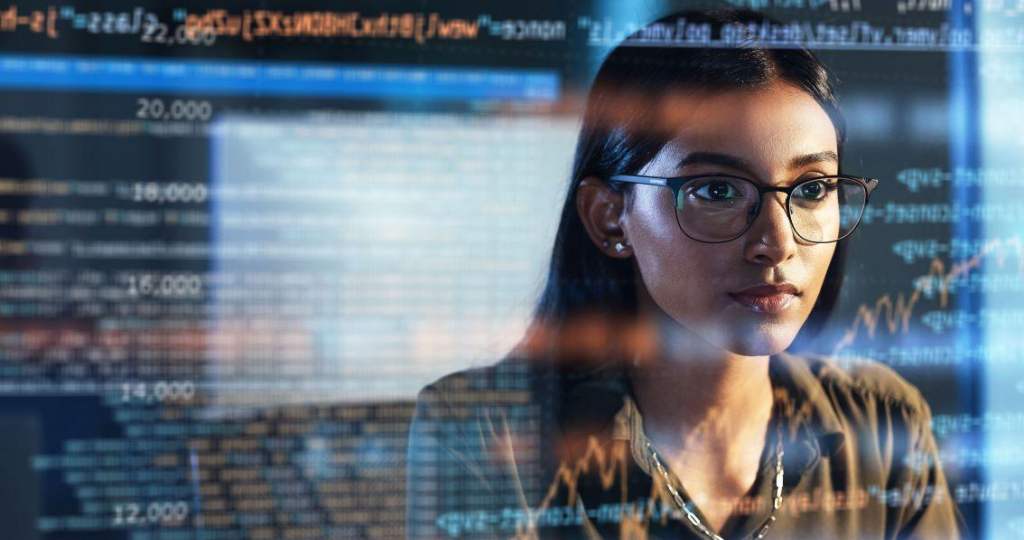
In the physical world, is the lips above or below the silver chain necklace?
above

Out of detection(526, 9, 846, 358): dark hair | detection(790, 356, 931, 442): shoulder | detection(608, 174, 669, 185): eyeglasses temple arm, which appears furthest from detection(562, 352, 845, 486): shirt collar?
detection(608, 174, 669, 185): eyeglasses temple arm

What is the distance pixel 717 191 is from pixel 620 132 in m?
0.11

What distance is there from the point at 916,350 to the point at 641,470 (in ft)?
1.07

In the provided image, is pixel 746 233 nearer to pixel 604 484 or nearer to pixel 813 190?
pixel 813 190


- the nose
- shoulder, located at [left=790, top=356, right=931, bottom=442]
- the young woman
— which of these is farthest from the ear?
shoulder, located at [left=790, top=356, right=931, bottom=442]

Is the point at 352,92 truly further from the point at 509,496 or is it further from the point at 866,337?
the point at 866,337

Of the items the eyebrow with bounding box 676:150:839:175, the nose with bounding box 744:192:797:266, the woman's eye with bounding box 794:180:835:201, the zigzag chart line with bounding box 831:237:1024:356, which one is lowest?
the zigzag chart line with bounding box 831:237:1024:356

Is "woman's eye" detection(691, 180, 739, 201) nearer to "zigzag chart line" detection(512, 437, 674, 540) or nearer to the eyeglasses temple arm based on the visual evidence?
the eyeglasses temple arm

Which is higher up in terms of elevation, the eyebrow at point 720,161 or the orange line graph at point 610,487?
the eyebrow at point 720,161

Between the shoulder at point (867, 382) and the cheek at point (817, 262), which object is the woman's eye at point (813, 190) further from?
the shoulder at point (867, 382)

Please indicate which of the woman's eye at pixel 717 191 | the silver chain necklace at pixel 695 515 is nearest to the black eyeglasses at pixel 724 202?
the woman's eye at pixel 717 191

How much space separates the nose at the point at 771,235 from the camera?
0.87 m

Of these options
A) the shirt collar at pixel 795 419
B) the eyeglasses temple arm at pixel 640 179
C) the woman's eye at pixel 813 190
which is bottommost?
the shirt collar at pixel 795 419

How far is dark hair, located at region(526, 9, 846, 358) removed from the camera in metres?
0.88
